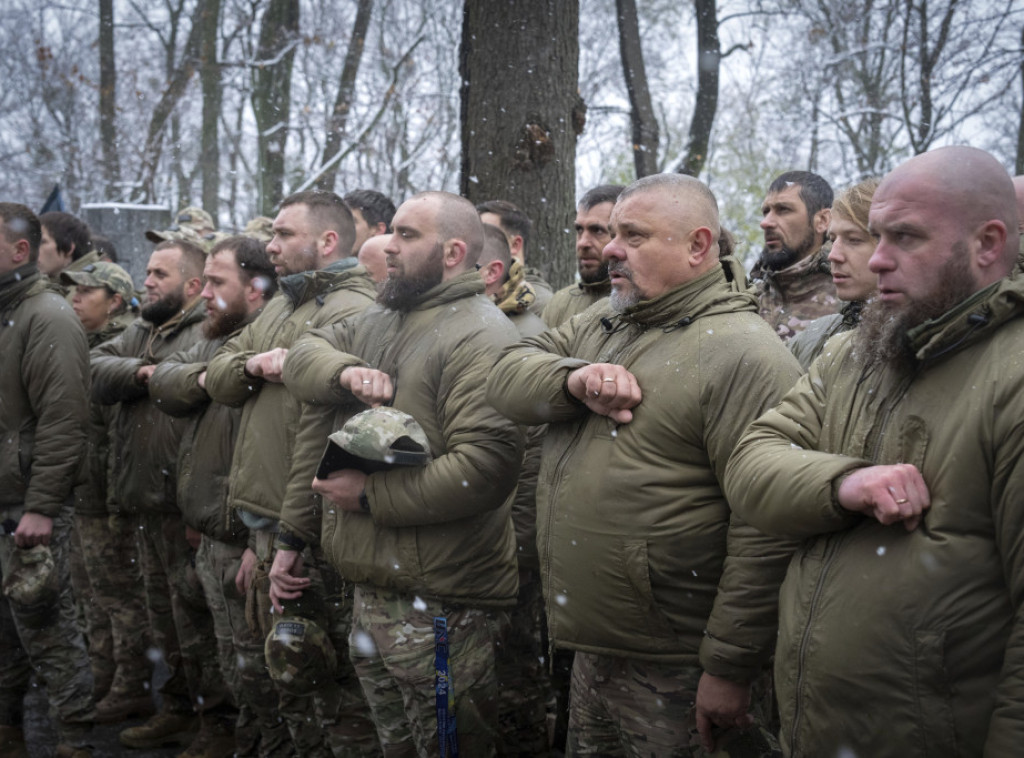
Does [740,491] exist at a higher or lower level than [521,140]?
lower

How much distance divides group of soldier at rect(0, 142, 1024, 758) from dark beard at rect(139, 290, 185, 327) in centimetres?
2

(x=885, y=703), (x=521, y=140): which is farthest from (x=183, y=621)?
(x=885, y=703)

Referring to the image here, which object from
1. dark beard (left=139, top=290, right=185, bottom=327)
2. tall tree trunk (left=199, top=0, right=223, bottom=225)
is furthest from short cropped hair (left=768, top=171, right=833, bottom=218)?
tall tree trunk (left=199, top=0, right=223, bottom=225)

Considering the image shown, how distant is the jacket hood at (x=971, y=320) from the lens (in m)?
2.28

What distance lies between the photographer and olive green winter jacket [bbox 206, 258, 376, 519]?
4.59 meters

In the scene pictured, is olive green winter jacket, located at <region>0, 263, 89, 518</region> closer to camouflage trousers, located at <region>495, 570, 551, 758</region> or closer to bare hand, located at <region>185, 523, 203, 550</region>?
bare hand, located at <region>185, 523, 203, 550</region>

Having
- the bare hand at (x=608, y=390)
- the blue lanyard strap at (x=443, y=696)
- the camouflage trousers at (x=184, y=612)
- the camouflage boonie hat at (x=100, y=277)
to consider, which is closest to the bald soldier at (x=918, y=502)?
the bare hand at (x=608, y=390)

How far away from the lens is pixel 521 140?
6840mm

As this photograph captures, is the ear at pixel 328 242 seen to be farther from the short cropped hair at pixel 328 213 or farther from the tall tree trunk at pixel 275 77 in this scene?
the tall tree trunk at pixel 275 77

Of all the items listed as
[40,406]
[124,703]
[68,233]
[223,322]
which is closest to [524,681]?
[223,322]

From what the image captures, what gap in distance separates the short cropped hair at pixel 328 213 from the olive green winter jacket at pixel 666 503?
2247 mm

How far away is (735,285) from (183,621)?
12.4 ft

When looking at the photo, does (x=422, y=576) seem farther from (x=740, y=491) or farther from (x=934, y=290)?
(x=934, y=290)

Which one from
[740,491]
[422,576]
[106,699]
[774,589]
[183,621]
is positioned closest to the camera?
[740,491]
